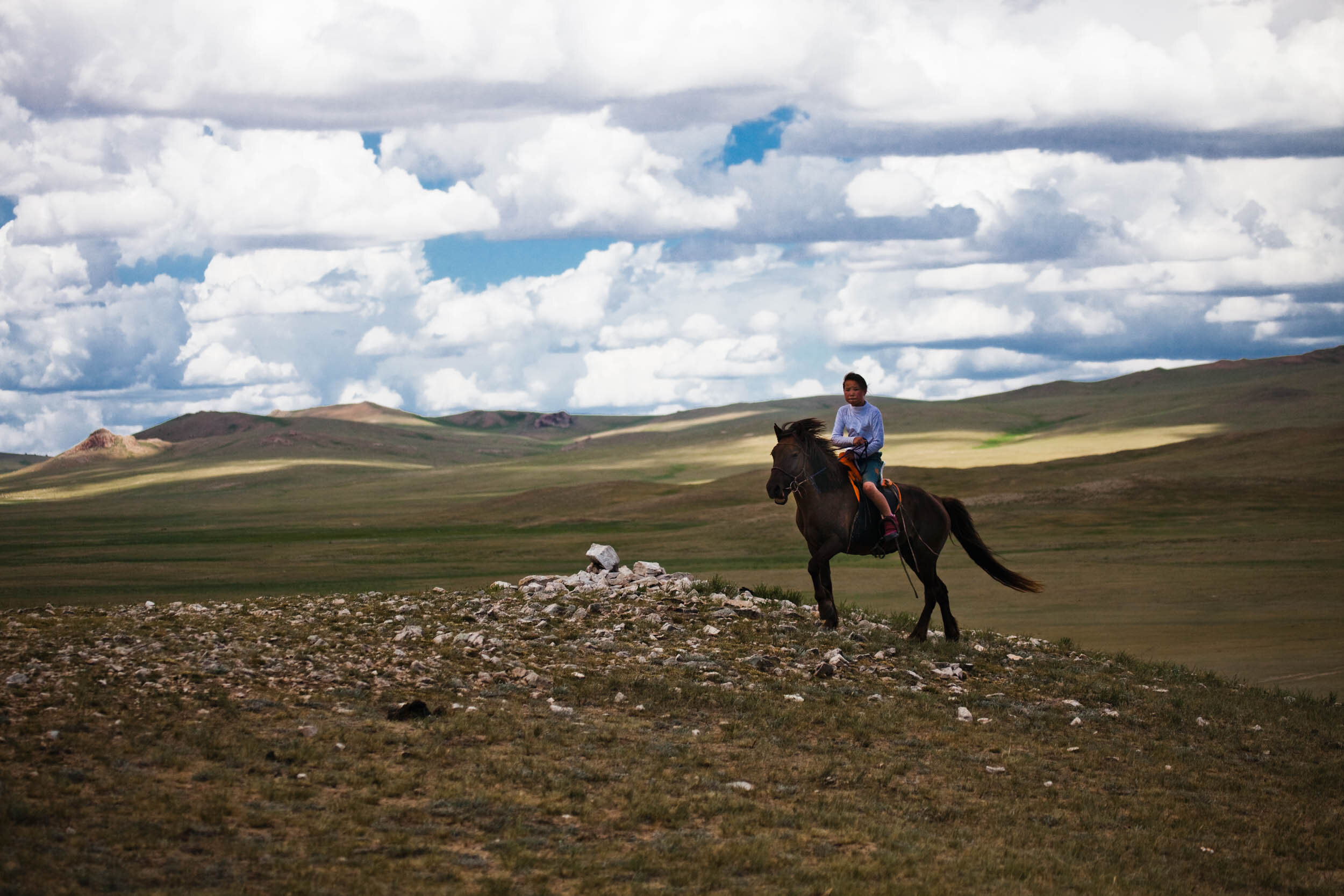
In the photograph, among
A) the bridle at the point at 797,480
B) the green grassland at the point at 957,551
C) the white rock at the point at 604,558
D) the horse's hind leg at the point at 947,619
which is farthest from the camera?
the green grassland at the point at 957,551

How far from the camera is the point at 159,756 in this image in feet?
28.8

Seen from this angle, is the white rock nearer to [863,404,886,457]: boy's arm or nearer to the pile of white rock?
the pile of white rock

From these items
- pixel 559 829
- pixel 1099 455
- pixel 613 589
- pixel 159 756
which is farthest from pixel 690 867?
pixel 1099 455

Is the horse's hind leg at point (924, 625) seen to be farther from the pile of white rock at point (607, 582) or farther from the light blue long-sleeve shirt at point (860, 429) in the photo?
the pile of white rock at point (607, 582)

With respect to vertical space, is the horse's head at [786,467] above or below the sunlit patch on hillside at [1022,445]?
above

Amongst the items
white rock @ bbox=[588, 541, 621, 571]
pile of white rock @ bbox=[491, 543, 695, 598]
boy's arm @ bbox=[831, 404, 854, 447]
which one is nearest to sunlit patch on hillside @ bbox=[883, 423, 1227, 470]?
white rock @ bbox=[588, 541, 621, 571]

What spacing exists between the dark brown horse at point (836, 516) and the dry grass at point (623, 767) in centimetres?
104

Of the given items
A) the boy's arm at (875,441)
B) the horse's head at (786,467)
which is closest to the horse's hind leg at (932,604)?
the boy's arm at (875,441)

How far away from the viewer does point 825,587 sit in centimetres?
1605

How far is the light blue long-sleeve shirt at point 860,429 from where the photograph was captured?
15.9 metres

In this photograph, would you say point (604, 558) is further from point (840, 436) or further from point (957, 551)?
point (957, 551)

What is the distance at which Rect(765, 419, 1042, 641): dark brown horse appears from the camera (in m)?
15.7

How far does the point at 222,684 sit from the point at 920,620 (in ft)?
31.5

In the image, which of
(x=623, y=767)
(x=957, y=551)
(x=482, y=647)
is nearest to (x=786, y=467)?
(x=482, y=647)
